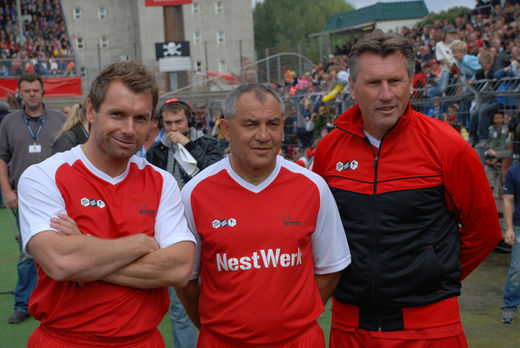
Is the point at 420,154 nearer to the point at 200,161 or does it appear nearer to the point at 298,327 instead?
the point at 298,327

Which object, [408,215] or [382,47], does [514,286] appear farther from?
[382,47]

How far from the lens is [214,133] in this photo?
16.8 m

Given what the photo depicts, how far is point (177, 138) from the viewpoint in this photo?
14.2 ft

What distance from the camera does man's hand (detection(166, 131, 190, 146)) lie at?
4.32 metres

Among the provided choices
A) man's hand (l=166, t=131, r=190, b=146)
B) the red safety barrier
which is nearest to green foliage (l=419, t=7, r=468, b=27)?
the red safety barrier

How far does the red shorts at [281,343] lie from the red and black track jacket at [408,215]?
0.31 meters

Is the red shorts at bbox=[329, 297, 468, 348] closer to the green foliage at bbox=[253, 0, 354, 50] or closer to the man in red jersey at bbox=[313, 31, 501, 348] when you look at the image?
the man in red jersey at bbox=[313, 31, 501, 348]

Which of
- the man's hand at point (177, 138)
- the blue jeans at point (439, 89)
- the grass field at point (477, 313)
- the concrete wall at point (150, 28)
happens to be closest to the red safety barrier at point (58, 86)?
the grass field at point (477, 313)

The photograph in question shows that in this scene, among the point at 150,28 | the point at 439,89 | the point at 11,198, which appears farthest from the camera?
the point at 150,28

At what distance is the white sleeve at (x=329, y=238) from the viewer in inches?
108

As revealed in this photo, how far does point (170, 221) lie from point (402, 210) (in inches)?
44.2

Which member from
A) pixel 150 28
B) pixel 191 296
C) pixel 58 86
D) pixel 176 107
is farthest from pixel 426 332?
pixel 150 28

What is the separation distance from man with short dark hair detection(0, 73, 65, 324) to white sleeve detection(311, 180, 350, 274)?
12.8ft

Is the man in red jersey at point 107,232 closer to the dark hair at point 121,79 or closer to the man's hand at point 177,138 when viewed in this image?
the dark hair at point 121,79
